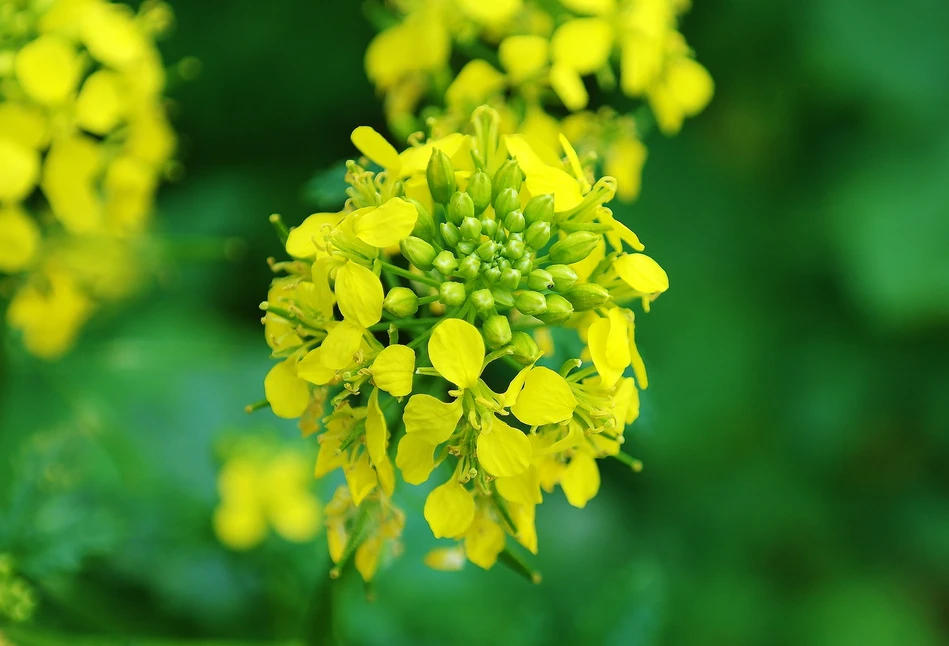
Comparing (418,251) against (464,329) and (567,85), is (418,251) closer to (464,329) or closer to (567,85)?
(464,329)

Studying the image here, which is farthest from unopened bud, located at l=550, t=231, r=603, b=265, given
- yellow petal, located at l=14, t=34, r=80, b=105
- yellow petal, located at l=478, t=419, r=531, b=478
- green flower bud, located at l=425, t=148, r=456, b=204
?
yellow petal, located at l=14, t=34, r=80, b=105

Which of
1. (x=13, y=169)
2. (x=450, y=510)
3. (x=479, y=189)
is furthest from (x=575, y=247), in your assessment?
(x=13, y=169)

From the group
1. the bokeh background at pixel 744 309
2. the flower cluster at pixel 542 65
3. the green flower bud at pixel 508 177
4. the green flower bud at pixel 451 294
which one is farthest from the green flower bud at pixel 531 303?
the bokeh background at pixel 744 309

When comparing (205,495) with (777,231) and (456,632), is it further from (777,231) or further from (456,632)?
(777,231)

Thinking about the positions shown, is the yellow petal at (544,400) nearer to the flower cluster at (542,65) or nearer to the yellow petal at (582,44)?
the flower cluster at (542,65)

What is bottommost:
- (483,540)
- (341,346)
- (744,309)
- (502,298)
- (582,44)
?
(744,309)
